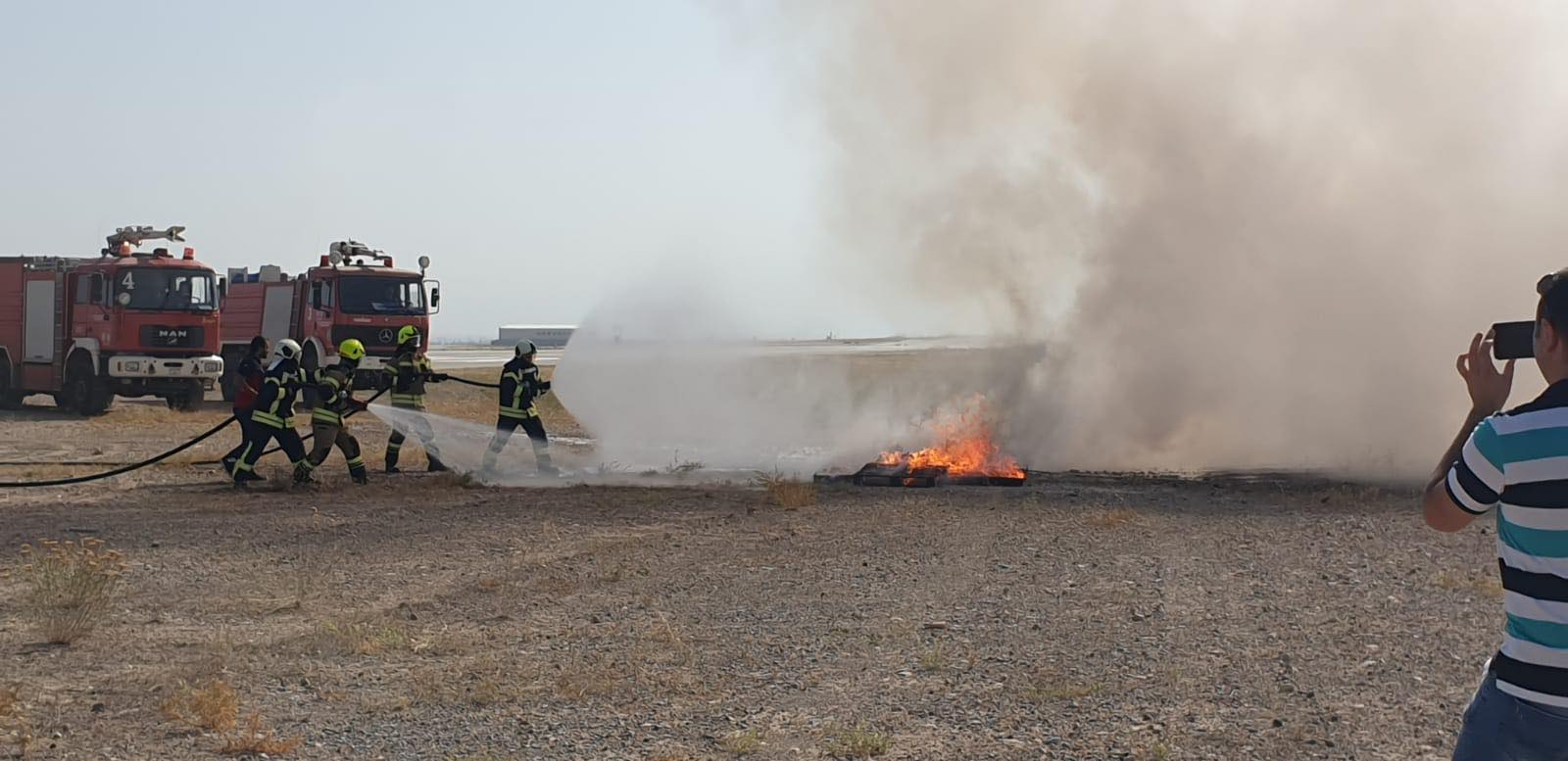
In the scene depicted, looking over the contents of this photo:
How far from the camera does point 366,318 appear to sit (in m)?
26.5

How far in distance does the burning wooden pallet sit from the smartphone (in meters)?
12.2

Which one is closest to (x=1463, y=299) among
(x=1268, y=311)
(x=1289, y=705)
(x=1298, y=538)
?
(x=1268, y=311)

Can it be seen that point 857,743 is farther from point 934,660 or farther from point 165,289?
point 165,289

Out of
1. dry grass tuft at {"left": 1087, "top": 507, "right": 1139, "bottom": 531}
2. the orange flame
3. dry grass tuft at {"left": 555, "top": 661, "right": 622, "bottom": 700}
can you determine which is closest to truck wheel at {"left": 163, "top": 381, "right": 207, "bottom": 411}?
the orange flame

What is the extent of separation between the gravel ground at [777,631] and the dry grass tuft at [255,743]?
0.29 feet

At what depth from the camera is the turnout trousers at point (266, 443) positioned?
47.9 feet

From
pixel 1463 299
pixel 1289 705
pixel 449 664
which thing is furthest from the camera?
pixel 1463 299

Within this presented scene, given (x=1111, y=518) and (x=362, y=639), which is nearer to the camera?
(x=362, y=639)

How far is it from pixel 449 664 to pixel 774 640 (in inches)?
73.7

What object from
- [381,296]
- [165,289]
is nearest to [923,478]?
[381,296]

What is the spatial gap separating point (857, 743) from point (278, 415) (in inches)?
420

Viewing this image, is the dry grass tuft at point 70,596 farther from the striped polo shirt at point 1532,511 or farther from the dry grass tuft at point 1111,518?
the dry grass tuft at point 1111,518

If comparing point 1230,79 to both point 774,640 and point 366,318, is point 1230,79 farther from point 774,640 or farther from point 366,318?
point 366,318

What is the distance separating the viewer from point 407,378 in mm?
15734
